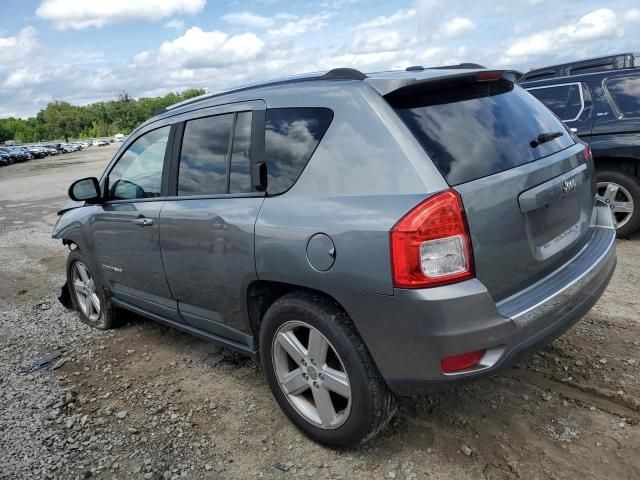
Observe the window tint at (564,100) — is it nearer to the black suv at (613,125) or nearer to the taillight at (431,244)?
the black suv at (613,125)

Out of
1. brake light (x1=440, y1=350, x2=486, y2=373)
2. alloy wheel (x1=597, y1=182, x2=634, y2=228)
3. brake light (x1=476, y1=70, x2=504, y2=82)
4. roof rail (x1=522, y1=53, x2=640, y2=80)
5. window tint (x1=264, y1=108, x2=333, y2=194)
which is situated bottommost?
alloy wheel (x1=597, y1=182, x2=634, y2=228)

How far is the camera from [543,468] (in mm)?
2438

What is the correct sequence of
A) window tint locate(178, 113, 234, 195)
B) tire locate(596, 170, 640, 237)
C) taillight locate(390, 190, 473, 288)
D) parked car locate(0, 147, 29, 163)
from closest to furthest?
taillight locate(390, 190, 473, 288) → window tint locate(178, 113, 234, 195) → tire locate(596, 170, 640, 237) → parked car locate(0, 147, 29, 163)

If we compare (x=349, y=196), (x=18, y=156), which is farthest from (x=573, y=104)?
(x=18, y=156)

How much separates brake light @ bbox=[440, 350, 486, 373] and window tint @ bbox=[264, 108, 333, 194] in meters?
1.13

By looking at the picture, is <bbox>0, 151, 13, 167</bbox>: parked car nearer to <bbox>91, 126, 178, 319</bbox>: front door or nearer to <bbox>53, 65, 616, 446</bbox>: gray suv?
<bbox>91, 126, 178, 319</bbox>: front door

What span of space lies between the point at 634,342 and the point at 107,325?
415cm

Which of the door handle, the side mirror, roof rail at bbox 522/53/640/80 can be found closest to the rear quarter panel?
the door handle

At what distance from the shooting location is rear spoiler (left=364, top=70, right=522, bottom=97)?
2.40 metres

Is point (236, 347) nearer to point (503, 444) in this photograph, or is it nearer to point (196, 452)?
point (196, 452)

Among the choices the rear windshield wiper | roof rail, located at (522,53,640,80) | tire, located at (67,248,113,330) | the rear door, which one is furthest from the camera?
roof rail, located at (522,53,640,80)

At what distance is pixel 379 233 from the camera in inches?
86.7

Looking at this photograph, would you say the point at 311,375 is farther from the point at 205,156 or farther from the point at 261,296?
the point at 205,156

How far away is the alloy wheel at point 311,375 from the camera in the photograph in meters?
2.55
